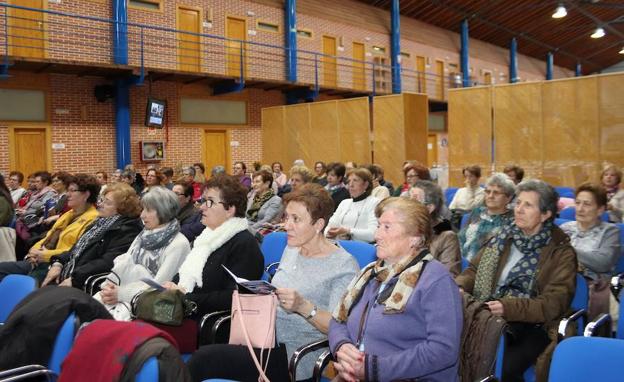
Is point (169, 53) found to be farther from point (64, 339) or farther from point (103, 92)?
point (64, 339)

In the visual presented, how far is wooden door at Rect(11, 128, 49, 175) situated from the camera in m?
11.0

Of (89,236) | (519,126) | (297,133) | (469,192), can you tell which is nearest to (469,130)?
(519,126)

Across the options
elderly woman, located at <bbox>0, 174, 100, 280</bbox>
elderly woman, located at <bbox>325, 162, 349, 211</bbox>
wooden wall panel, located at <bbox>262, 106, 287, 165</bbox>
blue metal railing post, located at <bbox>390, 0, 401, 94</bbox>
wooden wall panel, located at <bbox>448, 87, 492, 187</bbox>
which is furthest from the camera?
blue metal railing post, located at <bbox>390, 0, 401, 94</bbox>

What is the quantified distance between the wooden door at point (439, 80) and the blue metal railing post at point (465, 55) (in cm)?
111

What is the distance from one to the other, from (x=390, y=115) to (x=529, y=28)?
14602mm

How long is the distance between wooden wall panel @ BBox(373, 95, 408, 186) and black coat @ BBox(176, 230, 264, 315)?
865cm

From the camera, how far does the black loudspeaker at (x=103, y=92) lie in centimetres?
1183

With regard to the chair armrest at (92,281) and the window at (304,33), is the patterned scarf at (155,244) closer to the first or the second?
the chair armrest at (92,281)

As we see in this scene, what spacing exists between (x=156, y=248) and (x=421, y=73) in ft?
56.6

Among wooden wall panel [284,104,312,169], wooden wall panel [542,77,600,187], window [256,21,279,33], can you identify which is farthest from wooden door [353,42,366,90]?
wooden wall panel [542,77,600,187]

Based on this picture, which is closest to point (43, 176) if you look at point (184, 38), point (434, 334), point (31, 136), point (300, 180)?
point (31, 136)

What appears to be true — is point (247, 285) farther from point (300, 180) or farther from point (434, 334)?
point (300, 180)

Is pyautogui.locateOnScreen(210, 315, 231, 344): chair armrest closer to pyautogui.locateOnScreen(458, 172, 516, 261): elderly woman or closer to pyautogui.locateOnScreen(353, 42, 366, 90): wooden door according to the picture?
pyautogui.locateOnScreen(458, 172, 516, 261): elderly woman

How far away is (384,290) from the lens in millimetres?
2158
